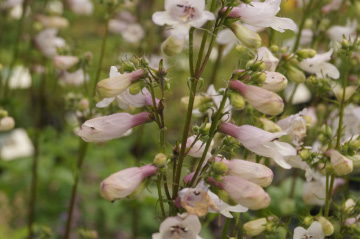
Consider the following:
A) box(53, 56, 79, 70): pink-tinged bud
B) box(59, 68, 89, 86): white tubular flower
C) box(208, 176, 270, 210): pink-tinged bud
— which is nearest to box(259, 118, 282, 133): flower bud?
box(208, 176, 270, 210): pink-tinged bud

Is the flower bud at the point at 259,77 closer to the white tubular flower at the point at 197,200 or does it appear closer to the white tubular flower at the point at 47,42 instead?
the white tubular flower at the point at 197,200

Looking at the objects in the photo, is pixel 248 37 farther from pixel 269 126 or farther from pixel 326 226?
pixel 326 226

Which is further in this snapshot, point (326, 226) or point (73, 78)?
point (73, 78)

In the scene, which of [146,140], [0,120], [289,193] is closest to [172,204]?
[0,120]

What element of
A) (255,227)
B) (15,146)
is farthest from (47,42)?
(255,227)

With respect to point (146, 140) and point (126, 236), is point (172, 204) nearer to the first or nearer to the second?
point (126, 236)

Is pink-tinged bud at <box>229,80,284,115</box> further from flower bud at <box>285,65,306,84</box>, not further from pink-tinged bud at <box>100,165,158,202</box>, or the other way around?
flower bud at <box>285,65,306,84</box>
